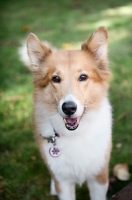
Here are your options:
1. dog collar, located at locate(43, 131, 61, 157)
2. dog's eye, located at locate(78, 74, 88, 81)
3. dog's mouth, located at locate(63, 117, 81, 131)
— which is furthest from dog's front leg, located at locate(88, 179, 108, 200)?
dog's eye, located at locate(78, 74, 88, 81)

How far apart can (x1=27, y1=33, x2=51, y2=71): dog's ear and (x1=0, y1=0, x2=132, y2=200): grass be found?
→ 128 cm

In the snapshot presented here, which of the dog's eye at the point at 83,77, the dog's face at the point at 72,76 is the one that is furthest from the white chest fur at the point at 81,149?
the dog's eye at the point at 83,77

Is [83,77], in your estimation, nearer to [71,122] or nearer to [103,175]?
[71,122]

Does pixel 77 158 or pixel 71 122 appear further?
pixel 77 158

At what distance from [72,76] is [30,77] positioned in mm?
2760

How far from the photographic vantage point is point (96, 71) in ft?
8.39

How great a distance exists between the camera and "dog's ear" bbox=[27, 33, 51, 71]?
263 centimetres

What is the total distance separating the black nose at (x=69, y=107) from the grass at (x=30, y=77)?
1.20 m

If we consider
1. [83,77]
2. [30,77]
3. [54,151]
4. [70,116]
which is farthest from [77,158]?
[30,77]

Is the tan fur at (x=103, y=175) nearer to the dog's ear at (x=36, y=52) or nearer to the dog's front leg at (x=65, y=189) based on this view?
the dog's front leg at (x=65, y=189)

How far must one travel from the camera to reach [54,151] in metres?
2.54

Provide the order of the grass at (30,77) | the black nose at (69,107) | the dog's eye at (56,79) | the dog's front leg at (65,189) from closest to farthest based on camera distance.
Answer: the black nose at (69,107)
the dog's eye at (56,79)
the dog's front leg at (65,189)
the grass at (30,77)

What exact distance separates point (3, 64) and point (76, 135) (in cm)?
340

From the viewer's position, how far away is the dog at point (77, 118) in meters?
2.47
